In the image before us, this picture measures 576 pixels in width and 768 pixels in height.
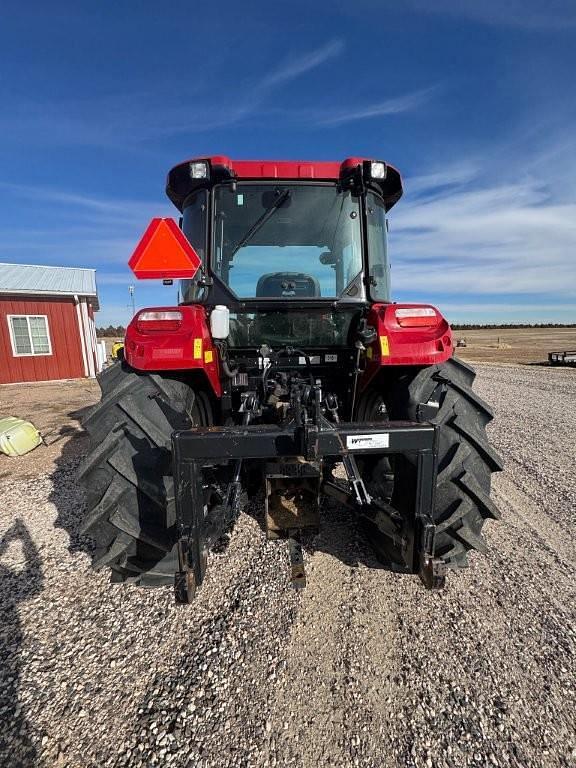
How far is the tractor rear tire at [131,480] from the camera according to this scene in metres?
1.93

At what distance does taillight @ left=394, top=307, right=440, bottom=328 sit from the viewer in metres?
2.32

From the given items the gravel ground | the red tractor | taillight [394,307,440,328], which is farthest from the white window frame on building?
taillight [394,307,440,328]

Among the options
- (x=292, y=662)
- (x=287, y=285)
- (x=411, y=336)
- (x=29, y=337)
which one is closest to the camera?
(x=292, y=662)

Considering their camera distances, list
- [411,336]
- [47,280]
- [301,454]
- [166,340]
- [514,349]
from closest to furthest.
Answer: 1. [301,454]
2. [166,340]
3. [411,336]
4. [47,280]
5. [514,349]

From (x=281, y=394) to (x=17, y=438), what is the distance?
14.5ft

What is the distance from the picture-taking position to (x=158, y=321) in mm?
2223

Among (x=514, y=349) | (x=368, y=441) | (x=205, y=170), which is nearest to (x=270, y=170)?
(x=205, y=170)

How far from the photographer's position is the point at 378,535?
213 centimetres

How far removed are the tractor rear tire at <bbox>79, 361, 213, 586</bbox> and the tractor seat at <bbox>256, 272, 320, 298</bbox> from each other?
3.81 ft

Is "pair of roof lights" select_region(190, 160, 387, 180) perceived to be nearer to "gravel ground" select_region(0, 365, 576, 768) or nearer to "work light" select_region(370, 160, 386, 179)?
"work light" select_region(370, 160, 386, 179)

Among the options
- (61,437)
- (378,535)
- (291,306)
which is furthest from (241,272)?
(61,437)

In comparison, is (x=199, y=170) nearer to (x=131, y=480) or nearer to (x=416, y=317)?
(x=416, y=317)

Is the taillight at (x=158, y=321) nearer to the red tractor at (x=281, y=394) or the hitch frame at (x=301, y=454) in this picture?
the red tractor at (x=281, y=394)

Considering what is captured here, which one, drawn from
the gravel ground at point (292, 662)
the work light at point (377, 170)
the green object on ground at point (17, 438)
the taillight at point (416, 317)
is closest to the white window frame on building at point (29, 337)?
the green object on ground at point (17, 438)
